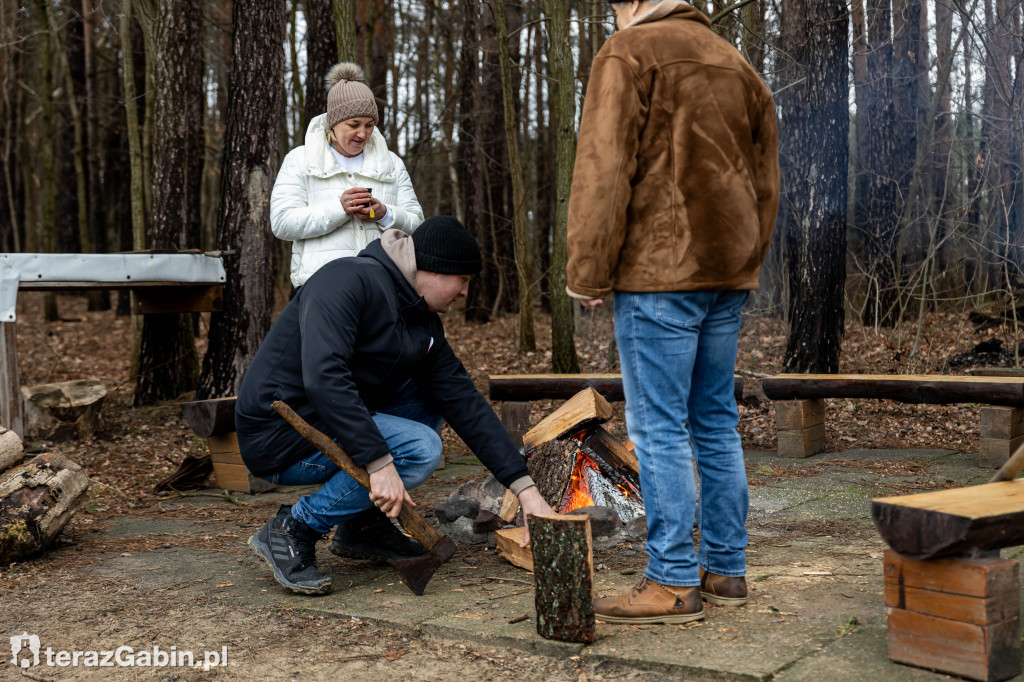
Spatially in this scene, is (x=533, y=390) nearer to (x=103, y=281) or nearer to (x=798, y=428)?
(x=798, y=428)

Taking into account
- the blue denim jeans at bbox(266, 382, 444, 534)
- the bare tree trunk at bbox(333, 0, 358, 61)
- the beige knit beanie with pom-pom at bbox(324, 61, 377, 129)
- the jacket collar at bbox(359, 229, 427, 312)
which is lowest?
the blue denim jeans at bbox(266, 382, 444, 534)

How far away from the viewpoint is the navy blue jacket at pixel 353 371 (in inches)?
126

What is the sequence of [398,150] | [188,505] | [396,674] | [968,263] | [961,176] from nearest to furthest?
[396,674]
[188,505]
[961,176]
[968,263]
[398,150]

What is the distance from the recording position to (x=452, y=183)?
18016 millimetres

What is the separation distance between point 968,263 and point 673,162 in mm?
12041

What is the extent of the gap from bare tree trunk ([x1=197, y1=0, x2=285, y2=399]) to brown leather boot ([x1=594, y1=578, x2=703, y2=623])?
4.97 m

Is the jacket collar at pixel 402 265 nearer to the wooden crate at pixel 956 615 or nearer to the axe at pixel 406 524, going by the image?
the axe at pixel 406 524

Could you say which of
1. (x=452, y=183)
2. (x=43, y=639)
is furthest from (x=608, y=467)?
(x=452, y=183)

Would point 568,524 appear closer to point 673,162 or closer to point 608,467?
point 673,162

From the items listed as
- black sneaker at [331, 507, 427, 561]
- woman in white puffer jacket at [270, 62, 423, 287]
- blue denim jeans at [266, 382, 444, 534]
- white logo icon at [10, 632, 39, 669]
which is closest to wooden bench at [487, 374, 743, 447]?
woman in white puffer jacket at [270, 62, 423, 287]

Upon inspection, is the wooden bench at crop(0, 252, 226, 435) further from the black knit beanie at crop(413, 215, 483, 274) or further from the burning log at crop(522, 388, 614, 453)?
the black knit beanie at crop(413, 215, 483, 274)

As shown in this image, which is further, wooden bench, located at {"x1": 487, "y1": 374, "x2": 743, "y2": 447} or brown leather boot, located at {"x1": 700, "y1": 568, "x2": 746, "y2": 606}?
wooden bench, located at {"x1": 487, "y1": 374, "x2": 743, "y2": 447}

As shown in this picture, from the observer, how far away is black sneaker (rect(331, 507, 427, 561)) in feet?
12.9

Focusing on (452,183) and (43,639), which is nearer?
(43,639)
